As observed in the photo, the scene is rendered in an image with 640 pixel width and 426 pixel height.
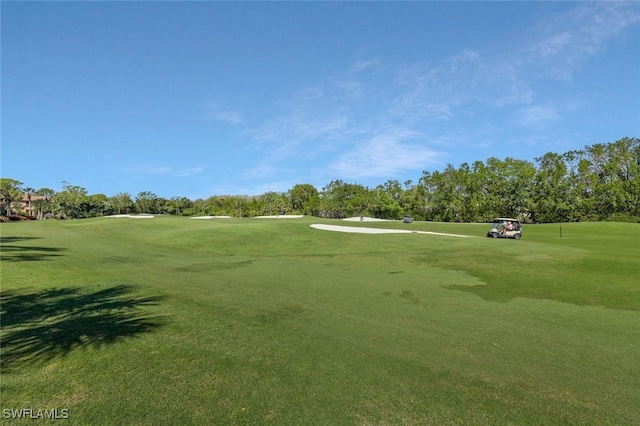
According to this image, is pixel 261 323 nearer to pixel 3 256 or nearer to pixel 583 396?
pixel 583 396

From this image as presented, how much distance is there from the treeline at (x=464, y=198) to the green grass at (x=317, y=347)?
218 ft

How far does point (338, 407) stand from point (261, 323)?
331 centimetres

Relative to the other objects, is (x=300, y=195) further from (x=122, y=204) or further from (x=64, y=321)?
(x=64, y=321)

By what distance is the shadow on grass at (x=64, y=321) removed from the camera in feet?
16.9

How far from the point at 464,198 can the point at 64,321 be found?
8447 centimetres

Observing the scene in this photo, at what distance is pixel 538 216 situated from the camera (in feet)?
233

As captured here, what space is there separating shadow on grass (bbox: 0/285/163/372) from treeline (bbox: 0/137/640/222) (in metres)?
77.7

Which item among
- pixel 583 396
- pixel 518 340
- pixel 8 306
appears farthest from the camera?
pixel 8 306

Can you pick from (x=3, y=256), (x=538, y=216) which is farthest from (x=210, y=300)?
(x=538, y=216)

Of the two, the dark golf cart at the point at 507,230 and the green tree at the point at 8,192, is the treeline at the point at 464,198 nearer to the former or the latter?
the green tree at the point at 8,192

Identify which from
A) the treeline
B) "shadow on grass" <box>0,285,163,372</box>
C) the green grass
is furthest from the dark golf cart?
the treeline

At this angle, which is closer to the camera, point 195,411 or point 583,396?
point 195,411

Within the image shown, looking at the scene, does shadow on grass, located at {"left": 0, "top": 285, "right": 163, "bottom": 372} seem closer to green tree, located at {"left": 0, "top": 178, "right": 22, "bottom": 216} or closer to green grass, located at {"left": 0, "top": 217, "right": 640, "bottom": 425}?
green grass, located at {"left": 0, "top": 217, "right": 640, "bottom": 425}

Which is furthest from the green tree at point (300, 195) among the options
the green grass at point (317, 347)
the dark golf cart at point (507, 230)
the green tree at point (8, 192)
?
the green grass at point (317, 347)
